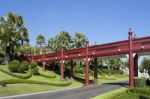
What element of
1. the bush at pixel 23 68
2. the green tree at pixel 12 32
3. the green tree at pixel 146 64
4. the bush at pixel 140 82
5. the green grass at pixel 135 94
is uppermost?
the green tree at pixel 12 32

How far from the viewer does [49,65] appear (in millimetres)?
75562

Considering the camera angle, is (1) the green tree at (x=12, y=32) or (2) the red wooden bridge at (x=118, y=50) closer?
(2) the red wooden bridge at (x=118, y=50)

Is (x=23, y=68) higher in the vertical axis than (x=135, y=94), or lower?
higher

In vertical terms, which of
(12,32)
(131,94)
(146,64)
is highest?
(12,32)

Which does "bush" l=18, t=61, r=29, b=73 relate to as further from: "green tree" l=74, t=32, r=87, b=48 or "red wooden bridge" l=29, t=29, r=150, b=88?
"green tree" l=74, t=32, r=87, b=48

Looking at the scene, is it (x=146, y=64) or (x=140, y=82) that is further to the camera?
(x=146, y=64)

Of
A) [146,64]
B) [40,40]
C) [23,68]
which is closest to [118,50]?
[23,68]

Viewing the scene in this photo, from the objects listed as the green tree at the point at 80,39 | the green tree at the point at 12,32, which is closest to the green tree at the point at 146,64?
the green tree at the point at 80,39

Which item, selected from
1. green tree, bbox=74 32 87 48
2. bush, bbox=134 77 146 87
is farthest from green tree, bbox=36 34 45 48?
bush, bbox=134 77 146 87

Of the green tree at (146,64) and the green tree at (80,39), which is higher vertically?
the green tree at (80,39)

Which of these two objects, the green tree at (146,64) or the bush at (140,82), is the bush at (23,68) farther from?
the green tree at (146,64)

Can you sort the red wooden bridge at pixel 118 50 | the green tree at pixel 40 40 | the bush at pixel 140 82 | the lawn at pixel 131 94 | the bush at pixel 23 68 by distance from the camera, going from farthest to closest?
1. the green tree at pixel 40 40
2. the bush at pixel 23 68
3. the red wooden bridge at pixel 118 50
4. the bush at pixel 140 82
5. the lawn at pixel 131 94

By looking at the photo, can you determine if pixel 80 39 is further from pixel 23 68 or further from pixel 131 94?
pixel 131 94

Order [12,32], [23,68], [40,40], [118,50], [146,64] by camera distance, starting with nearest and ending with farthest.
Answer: [118,50] → [23,68] → [12,32] → [146,64] → [40,40]
